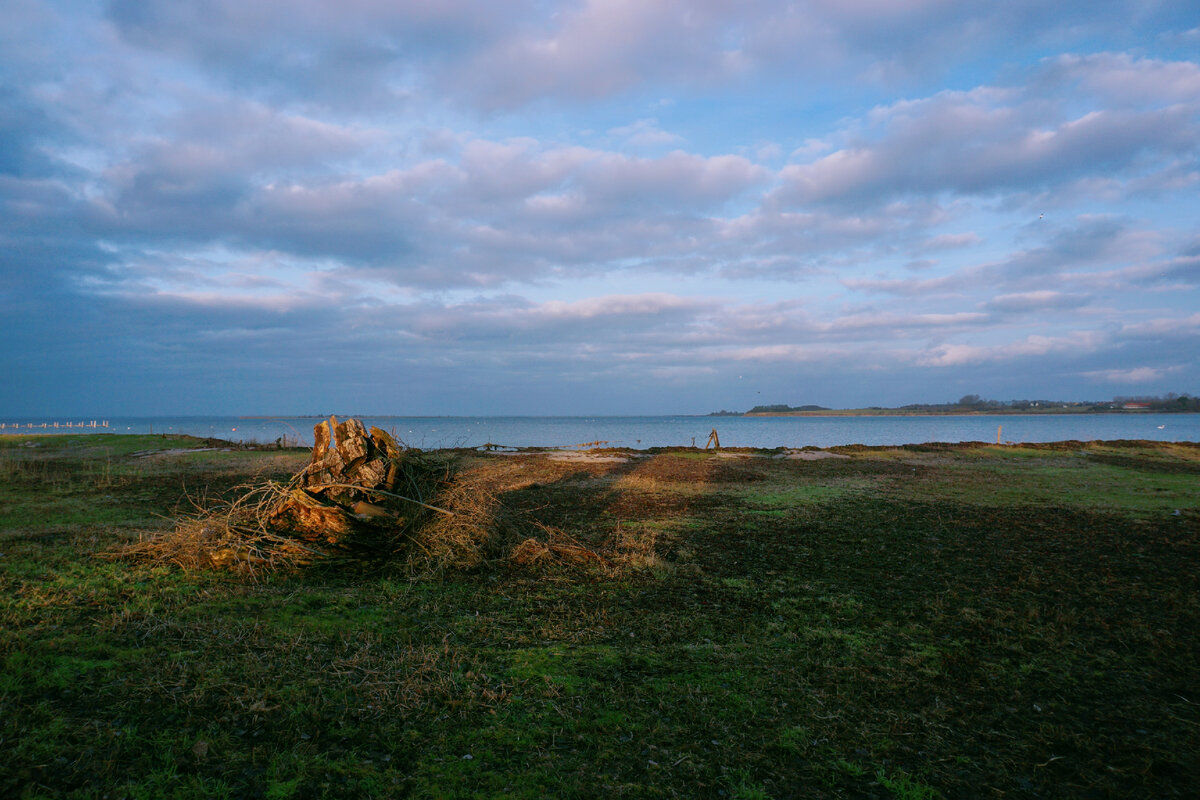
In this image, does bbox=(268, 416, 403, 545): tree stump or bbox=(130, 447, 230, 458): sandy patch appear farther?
bbox=(130, 447, 230, 458): sandy patch

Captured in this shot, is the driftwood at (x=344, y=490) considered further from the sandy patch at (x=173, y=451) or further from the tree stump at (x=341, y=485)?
the sandy patch at (x=173, y=451)

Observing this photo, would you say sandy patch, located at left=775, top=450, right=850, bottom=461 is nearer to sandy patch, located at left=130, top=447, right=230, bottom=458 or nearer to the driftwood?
the driftwood

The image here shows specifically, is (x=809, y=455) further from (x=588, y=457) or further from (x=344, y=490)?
(x=344, y=490)

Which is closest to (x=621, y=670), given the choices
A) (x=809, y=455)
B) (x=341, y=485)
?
(x=341, y=485)

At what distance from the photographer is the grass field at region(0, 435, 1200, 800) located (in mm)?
3441

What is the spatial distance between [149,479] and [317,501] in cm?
1284

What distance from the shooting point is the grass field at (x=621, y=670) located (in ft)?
11.3

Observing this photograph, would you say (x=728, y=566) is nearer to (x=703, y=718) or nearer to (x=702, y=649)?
(x=702, y=649)

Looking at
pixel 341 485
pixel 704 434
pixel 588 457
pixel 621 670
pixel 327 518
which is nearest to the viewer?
pixel 621 670

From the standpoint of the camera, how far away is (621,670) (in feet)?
16.4

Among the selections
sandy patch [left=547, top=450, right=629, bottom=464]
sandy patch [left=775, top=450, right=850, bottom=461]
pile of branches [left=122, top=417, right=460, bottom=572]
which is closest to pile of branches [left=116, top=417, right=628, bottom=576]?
pile of branches [left=122, top=417, right=460, bottom=572]

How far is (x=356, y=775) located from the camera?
10.9 ft

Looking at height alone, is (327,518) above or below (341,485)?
below

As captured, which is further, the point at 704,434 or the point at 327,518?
the point at 704,434
